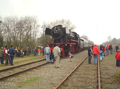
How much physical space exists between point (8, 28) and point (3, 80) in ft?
69.6

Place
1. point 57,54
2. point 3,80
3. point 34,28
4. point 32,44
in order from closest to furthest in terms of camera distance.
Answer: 1. point 3,80
2. point 57,54
3. point 32,44
4. point 34,28

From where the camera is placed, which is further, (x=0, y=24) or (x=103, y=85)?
(x=0, y=24)

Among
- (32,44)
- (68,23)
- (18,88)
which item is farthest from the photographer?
(68,23)

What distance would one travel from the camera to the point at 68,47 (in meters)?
13.2

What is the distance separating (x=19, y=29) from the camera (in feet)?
80.2

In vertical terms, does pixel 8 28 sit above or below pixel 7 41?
above

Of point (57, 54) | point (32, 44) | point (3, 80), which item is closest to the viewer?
point (3, 80)

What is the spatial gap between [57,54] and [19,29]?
1882 centimetres

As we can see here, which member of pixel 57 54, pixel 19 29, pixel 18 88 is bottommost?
pixel 18 88

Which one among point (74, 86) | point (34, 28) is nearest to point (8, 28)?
point (34, 28)

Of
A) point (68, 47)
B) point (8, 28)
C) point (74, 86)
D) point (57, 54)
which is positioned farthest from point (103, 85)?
point (8, 28)

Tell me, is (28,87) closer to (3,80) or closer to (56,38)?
(3,80)

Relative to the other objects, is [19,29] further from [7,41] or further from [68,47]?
[68,47]

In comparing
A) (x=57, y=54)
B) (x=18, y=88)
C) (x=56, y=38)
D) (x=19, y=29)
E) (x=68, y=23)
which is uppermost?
(x=68, y=23)
